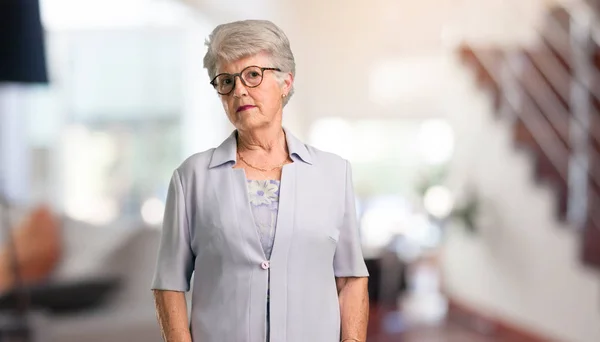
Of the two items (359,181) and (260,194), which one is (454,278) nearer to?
(359,181)

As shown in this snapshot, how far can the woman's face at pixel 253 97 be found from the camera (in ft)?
1.86

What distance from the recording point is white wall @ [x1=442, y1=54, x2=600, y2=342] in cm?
351

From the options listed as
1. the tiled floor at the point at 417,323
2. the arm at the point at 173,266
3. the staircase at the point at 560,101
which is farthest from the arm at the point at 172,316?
the tiled floor at the point at 417,323

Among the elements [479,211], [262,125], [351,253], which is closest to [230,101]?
[262,125]

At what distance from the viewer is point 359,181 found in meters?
2.78

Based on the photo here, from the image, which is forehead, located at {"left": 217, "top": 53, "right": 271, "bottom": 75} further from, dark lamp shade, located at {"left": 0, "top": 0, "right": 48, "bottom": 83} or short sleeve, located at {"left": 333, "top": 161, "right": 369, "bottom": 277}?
dark lamp shade, located at {"left": 0, "top": 0, "right": 48, "bottom": 83}

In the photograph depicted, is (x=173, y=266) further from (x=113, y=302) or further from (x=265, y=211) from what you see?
(x=113, y=302)

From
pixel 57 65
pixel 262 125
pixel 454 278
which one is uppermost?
pixel 57 65

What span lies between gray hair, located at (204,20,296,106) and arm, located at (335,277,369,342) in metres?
0.17

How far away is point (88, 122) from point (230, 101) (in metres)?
6.26

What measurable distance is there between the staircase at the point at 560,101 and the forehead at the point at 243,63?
2.85 metres

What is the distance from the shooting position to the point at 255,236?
59 centimetres

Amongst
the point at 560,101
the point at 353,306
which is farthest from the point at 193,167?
the point at 560,101

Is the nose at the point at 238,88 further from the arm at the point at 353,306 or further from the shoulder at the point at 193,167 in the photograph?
the arm at the point at 353,306
